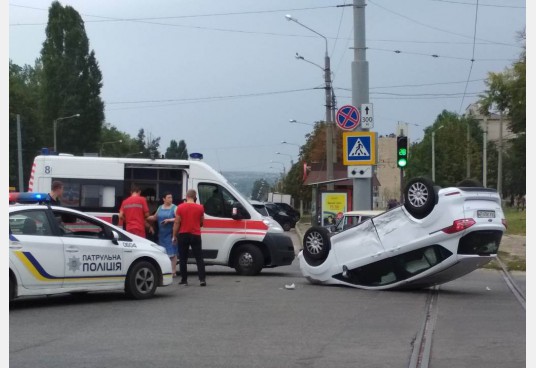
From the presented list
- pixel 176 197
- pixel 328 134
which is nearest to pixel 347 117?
pixel 176 197

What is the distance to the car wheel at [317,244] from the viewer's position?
53.3 ft

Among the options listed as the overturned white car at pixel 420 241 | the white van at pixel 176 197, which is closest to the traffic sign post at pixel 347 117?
the white van at pixel 176 197

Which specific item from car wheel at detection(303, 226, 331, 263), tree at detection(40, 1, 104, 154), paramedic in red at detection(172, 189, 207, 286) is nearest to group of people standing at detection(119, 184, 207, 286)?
paramedic in red at detection(172, 189, 207, 286)

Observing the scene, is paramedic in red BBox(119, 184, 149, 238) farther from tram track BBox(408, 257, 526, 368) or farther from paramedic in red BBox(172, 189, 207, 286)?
tram track BBox(408, 257, 526, 368)

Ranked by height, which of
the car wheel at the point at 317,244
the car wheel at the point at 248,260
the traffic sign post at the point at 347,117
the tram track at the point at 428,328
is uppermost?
the traffic sign post at the point at 347,117

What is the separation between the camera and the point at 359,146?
70.3ft

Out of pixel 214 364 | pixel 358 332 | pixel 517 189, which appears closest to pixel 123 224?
pixel 358 332

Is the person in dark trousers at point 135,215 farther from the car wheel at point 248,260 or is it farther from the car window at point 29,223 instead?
the car window at point 29,223

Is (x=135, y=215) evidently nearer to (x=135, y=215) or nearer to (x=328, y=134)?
(x=135, y=215)

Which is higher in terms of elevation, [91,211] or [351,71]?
[351,71]

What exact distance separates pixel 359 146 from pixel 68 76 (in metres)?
61.9

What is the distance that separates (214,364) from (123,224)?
27.8 ft
